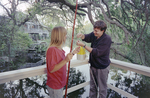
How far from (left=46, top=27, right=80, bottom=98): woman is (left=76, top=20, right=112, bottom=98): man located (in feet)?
0.84

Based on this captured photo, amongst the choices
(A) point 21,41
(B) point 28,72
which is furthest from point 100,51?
(A) point 21,41

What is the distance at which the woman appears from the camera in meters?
0.76

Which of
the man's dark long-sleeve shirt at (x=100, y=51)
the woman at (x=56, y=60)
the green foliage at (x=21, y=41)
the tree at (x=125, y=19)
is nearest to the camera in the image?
the woman at (x=56, y=60)

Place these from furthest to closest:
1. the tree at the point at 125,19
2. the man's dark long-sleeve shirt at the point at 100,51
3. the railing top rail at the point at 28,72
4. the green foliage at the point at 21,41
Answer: the tree at the point at 125,19 < the green foliage at the point at 21,41 < the man's dark long-sleeve shirt at the point at 100,51 < the railing top rail at the point at 28,72

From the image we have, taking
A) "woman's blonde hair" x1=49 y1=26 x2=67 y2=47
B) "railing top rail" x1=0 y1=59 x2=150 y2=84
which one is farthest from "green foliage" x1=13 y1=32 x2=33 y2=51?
"woman's blonde hair" x1=49 y1=26 x2=67 y2=47

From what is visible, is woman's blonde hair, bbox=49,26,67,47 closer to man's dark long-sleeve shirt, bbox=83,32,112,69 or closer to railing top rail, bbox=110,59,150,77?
man's dark long-sleeve shirt, bbox=83,32,112,69

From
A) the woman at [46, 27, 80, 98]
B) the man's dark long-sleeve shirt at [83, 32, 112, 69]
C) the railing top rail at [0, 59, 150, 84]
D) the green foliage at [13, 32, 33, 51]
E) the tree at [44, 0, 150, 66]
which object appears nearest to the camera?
the woman at [46, 27, 80, 98]

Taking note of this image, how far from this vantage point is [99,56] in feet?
3.49

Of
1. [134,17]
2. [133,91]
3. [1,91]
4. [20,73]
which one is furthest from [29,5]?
[133,91]

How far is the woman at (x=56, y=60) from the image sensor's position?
29.9 inches

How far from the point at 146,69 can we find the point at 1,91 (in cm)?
348

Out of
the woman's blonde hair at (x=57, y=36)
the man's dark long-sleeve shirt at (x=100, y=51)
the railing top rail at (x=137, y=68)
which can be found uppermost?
the woman's blonde hair at (x=57, y=36)

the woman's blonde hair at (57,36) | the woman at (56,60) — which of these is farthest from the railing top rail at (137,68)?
the woman's blonde hair at (57,36)

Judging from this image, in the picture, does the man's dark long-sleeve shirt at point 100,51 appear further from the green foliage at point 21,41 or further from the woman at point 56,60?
the green foliage at point 21,41
